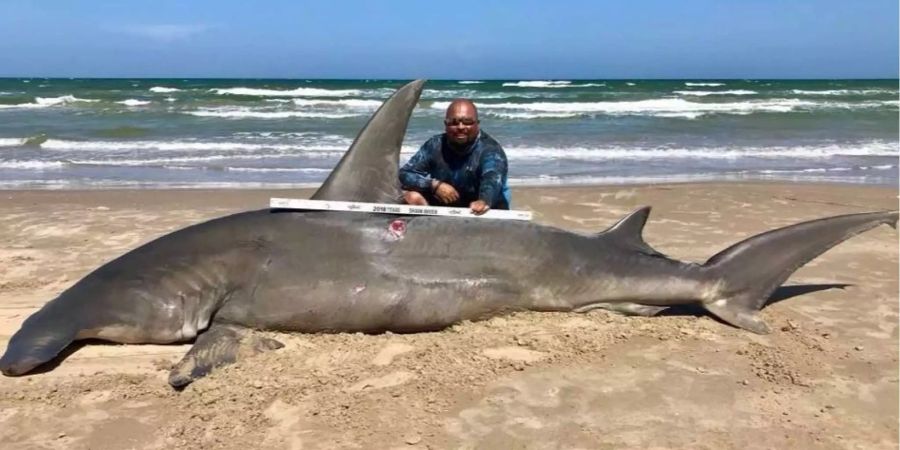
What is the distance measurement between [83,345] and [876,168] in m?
11.8

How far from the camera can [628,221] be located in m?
4.49

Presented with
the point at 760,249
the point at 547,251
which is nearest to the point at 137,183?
the point at 547,251

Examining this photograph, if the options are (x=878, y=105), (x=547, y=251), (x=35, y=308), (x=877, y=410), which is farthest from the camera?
(x=878, y=105)

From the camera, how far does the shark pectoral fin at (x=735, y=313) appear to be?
433cm

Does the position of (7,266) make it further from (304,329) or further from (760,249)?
(760,249)

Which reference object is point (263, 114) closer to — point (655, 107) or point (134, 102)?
point (134, 102)

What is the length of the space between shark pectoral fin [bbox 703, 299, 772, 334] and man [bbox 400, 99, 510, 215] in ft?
4.87

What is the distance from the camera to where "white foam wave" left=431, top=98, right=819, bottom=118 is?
88.0 ft

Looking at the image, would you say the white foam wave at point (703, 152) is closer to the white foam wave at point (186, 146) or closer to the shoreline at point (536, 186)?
the shoreline at point (536, 186)

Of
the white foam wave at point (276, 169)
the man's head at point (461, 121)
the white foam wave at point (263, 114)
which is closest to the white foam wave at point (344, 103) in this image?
the white foam wave at point (263, 114)

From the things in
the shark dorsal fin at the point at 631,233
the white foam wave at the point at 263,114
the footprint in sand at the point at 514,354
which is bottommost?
the footprint in sand at the point at 514,354

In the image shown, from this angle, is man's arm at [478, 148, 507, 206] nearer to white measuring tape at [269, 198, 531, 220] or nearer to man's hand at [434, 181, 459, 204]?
man's hand at [434, 181, 459, 204]

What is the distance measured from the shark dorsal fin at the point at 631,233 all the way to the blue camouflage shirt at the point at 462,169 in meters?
0.82

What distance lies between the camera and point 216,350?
12.5 ft
